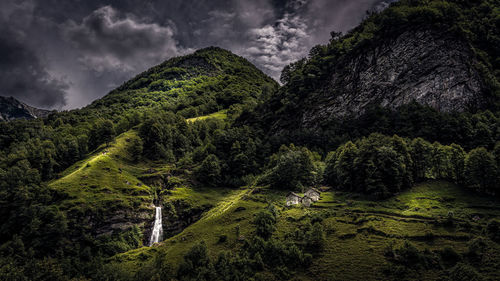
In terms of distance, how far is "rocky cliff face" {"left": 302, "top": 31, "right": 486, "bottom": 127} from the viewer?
289 ft

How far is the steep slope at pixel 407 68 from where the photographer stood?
3521 inches

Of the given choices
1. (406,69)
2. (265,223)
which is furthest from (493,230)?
(406,69)

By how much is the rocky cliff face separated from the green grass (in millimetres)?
47140

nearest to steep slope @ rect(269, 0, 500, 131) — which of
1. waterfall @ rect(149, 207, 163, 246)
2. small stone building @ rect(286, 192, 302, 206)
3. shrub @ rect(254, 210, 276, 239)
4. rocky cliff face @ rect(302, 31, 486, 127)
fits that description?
rocky cliff face @ rect(302, 31, 486, 127)

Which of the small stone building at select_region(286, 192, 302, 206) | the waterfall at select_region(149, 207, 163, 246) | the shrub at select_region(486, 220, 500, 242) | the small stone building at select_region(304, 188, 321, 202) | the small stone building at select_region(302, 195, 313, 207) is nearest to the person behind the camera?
the shrub at select_region(486, 220, 500, 242)

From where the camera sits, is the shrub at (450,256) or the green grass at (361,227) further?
the green grass at (361,227)

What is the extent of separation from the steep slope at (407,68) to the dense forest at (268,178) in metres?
1.05

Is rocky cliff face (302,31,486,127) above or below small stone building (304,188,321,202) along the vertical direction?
above

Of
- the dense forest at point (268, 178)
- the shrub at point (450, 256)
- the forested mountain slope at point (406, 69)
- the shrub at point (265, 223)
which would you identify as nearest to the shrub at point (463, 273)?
the dense forest at point (268, 178)

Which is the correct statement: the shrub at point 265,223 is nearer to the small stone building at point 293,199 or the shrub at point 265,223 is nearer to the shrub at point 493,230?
the small stone building at point 293,199

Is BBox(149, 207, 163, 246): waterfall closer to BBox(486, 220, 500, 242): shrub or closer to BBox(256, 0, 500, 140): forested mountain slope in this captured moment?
BBox(486, 220, 500, 242): shrub

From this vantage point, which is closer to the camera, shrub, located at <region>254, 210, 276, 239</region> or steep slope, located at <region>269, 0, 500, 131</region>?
shrub, located at <region>254, 210, 276, 239</region>

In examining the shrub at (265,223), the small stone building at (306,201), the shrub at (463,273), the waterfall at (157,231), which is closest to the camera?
the shrub at (463,273)

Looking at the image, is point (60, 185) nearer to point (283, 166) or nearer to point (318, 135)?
point (283, 166)
